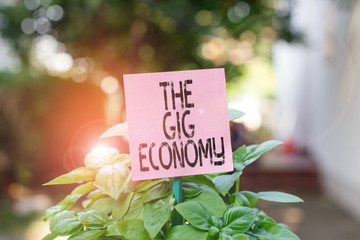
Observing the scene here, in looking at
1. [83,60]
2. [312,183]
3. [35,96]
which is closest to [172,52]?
[83,60]

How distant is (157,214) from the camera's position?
32.4 inches

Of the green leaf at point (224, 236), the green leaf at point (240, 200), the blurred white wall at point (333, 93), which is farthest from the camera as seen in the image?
the blurred white wall at point (333, 93)

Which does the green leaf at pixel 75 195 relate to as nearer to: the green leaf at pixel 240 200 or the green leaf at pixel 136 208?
the green leaf at pixel 136 208

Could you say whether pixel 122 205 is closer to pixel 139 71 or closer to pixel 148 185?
pixel 148 185

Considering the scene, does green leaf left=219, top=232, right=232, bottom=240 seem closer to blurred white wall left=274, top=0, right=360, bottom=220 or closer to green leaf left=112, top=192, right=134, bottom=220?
green leaf left=112, top=192, right=134, bottom=220

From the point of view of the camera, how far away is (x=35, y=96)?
743cm

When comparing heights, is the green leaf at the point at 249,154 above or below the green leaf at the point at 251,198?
above

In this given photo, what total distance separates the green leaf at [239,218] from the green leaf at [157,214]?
12 cm

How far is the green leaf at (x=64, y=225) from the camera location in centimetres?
84

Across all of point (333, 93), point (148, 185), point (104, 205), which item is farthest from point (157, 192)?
point (333, 93)

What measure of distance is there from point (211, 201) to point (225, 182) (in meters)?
0.08

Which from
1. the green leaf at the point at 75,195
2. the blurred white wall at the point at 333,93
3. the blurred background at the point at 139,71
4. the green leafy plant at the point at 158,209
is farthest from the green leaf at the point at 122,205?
the blurred white wall at the point at 333,93

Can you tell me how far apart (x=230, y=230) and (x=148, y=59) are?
5.93 metres

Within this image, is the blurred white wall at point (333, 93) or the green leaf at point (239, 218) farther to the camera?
the blurred white wall at point (333, 93)
